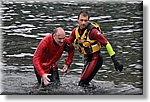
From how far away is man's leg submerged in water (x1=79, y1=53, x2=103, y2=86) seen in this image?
4754 mm

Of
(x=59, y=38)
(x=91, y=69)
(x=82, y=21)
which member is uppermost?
(x=82, y=21)

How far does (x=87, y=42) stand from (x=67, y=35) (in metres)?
0.16

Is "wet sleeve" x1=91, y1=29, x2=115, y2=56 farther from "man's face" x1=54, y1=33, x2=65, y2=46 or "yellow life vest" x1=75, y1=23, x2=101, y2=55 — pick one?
"man's face" x1=54, y1=33, x2=65, y2=46

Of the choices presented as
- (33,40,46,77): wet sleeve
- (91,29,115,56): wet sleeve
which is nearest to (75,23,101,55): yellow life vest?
(91,29,115,56): wet sleeve

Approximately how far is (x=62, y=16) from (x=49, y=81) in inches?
19.8

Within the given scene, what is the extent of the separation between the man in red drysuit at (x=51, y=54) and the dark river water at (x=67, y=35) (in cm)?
4

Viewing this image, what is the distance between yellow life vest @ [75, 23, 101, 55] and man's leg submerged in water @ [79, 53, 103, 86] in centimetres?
6

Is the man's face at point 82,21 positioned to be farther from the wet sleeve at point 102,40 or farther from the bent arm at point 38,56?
the bent arm at point 38,56

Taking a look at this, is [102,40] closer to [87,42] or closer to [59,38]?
[87,42]

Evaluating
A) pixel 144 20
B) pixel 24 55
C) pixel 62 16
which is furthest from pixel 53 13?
pixel 144 20

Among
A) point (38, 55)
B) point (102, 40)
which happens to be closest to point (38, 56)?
point (38, 55)

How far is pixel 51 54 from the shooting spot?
4.71 metres

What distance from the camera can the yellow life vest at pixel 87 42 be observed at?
4691mm

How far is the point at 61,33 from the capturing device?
4.69 meters
